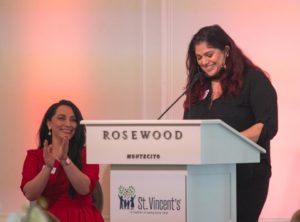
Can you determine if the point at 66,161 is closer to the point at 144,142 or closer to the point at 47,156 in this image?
the point at 47,156

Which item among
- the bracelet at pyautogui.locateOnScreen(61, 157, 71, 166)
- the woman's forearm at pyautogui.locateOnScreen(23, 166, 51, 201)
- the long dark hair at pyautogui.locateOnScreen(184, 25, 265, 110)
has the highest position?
the long dark hair at pyautogui.locateOnScreen(184, 25, 265, 110)

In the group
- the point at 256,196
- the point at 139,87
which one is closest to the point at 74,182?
the point at 256,196

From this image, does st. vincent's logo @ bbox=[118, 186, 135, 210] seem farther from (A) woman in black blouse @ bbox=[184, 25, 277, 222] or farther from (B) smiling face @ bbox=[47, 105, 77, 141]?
(B) smiling face @ bbox=[47, 105, 77, 141]

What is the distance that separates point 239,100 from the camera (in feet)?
10.3

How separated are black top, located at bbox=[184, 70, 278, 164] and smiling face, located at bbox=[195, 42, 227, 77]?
0.14m

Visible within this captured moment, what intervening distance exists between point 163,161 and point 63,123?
1519 mm

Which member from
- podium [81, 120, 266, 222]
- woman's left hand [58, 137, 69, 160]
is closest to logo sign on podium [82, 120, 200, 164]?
podium [81, 120, 266, 222]

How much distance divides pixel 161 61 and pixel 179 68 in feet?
0.48

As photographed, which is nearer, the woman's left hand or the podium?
the podium

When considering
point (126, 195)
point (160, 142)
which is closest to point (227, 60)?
point (160, 142)

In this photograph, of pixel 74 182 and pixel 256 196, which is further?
pixel 74 182

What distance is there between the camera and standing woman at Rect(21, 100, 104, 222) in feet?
12.1

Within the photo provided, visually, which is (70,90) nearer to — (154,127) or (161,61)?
(161,61)

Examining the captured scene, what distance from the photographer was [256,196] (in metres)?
3.11
